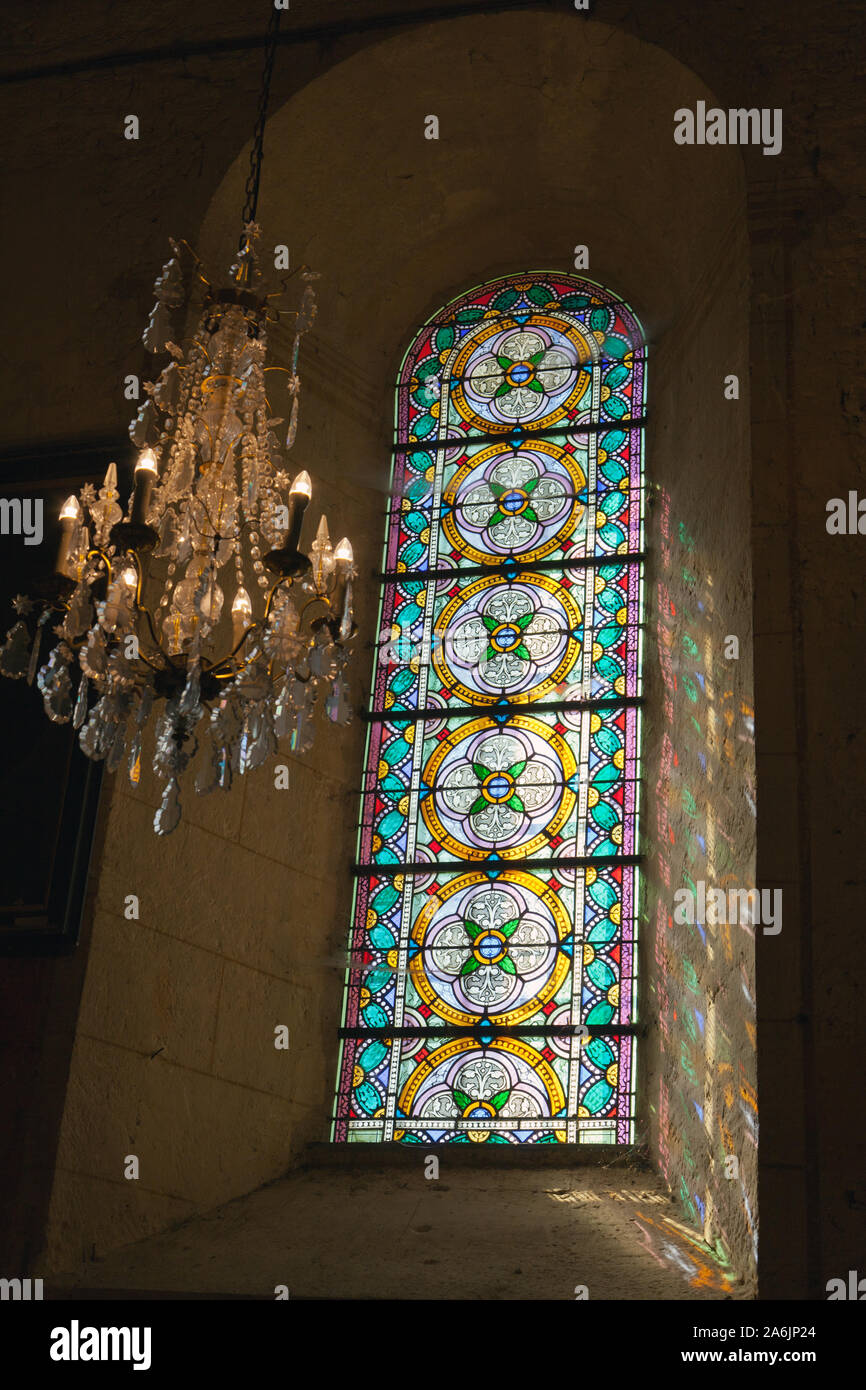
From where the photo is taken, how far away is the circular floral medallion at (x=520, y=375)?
23.3 feet

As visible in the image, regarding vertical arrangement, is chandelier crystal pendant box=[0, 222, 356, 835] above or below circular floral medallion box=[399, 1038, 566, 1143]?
above

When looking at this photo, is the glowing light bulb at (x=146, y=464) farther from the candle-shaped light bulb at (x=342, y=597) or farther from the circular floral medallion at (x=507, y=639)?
the circular floral medallion at (x=507, y=639)

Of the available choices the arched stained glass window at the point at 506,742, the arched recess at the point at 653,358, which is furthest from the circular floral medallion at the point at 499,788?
the arched recess at the point at 653,358

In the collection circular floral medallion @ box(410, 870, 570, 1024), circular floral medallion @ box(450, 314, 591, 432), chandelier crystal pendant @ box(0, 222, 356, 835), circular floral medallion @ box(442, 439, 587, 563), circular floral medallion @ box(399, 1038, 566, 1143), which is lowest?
circular floral medallion @ box(399, 1038, 566, 1143)

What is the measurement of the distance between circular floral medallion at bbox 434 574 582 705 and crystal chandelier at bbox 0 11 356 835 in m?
2.05

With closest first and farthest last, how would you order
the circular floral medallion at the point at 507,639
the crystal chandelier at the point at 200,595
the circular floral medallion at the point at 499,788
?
the crystal chandelier at the point at 200,595, the circular floral medallion at the point at 499,788, the circular floral medallion at the point at 507,639

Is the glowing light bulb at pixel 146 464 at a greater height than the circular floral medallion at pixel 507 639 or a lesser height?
lesser

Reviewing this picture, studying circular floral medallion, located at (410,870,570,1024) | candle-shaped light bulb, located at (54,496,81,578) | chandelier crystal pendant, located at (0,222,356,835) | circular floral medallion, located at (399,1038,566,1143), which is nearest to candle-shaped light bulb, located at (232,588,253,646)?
chandelier crystal pendant, located at (0,222,356,835)

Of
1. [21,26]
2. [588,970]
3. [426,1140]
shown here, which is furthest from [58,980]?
[21,26]

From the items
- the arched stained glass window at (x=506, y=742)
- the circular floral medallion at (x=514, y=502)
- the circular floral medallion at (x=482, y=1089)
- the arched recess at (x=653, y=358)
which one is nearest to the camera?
the arched recess at (x=653, y=358)

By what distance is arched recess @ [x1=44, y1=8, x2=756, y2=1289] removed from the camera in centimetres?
516

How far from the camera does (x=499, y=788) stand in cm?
627

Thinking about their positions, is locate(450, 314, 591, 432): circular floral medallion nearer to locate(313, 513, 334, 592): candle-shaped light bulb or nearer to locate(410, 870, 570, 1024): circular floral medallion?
locate(410, 870, 570, 1024): circular floral medallion

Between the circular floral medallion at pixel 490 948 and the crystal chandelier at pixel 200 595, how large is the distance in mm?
2096
